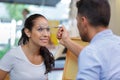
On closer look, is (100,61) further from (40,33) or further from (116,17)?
(116,17)

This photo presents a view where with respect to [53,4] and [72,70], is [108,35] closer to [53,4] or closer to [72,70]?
[72,70]

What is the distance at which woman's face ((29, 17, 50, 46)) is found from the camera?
1985mm

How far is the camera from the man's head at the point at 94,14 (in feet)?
4.04

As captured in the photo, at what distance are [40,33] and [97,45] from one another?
35.3 inches

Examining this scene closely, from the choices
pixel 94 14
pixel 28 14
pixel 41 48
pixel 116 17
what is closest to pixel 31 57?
pixel 41 48

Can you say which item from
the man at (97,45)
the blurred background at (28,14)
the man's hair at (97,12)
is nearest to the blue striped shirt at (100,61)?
the man at (97,45)

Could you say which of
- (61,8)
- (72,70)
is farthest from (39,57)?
(61,8)

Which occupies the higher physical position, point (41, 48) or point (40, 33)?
point (40, 33)

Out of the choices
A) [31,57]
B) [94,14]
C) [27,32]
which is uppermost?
[94,14]

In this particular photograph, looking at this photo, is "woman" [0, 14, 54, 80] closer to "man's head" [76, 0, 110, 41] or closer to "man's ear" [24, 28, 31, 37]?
"man's ear" [24, 28, 31, 37]

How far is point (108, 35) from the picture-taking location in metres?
1.22

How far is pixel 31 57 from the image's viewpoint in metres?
2.01

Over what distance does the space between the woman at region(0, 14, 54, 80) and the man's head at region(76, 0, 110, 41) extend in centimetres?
75

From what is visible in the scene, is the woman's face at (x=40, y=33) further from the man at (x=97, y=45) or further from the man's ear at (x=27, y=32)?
the man at (x=97, y=45)
